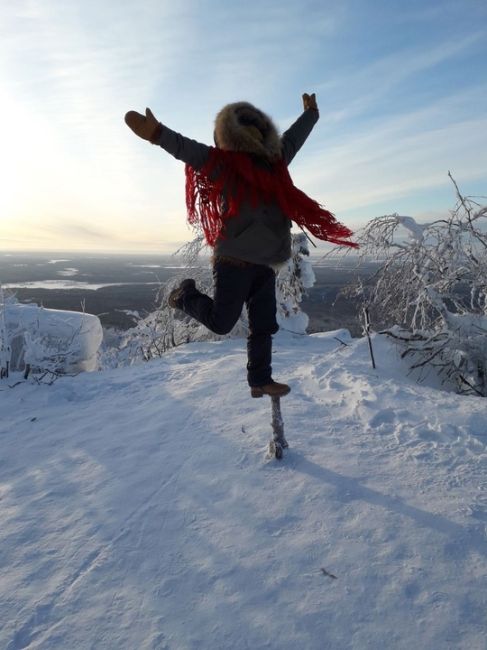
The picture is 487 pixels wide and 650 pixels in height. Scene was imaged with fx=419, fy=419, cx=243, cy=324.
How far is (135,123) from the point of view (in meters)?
2.44

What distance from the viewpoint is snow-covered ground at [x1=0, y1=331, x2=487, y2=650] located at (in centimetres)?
153

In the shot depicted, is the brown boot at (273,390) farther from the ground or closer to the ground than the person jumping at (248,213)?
closer to the ground

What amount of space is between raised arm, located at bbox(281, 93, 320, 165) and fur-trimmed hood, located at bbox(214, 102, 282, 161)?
0.15 m

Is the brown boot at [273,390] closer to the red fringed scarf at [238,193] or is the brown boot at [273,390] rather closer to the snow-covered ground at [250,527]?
the snow-covered ground at [250,527]

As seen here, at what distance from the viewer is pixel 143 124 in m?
2.45

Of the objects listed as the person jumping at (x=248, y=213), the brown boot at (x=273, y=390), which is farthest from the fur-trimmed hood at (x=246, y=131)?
the brown boot at (x=273, y=390)

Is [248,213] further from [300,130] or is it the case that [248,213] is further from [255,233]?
[300,130]

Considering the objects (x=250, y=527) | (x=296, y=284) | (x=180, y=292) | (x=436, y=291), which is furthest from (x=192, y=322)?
(x=250, y=527)

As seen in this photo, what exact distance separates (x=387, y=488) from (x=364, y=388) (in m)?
1.68

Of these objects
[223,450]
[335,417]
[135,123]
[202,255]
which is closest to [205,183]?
[135,123]

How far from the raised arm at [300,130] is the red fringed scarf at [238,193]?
21 centimetres

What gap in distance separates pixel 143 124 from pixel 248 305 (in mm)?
1377

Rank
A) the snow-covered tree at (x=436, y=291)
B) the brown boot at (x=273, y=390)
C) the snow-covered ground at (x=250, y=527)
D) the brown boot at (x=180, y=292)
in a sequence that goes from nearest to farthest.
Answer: the snow-covered ground at (x=250, y=527) < the brown boot at (x=273, y=390) < the brown boot at (x=180, y=292) < the snow-covered tree at (x=436, y=291)

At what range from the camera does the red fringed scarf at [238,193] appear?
2678 mm
